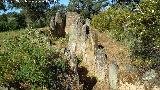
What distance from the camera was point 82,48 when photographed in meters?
34.0

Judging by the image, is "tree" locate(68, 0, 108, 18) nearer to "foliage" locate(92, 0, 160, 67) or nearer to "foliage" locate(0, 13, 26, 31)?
"foliage" locate(0, 13, 26, 31)

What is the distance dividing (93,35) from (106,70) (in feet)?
14.3

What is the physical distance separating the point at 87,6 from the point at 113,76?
5319 centimetres

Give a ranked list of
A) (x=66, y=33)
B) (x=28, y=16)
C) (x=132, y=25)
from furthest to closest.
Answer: (x=28, y=16) → (x=66, y=33) → (x=132, y=25)

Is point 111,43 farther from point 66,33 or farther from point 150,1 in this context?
point 66,33

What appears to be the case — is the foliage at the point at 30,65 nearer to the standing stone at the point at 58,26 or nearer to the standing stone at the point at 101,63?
the standing stone at the point at 101,63

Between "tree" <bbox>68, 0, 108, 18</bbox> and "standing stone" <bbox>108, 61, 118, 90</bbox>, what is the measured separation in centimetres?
4903

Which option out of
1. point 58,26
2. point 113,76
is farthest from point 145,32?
point 58,26

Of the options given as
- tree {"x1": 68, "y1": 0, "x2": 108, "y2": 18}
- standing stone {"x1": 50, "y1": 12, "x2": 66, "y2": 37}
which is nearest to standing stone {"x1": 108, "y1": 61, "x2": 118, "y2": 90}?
standing stone {"x1": 50, "y1": 12, "x2": 66, "y2": 37}

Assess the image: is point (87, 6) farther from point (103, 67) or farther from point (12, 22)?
point (103, 67)

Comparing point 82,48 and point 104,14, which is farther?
point 104,14

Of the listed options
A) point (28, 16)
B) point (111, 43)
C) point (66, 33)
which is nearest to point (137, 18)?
point (111, 43)

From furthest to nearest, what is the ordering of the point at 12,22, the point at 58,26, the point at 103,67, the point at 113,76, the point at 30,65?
1. the point at 12,22
2. the point at 58,26
3. the point at 103,67
4. the point at 113,76
5. the point at 30,65

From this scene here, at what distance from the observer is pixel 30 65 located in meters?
27.6
